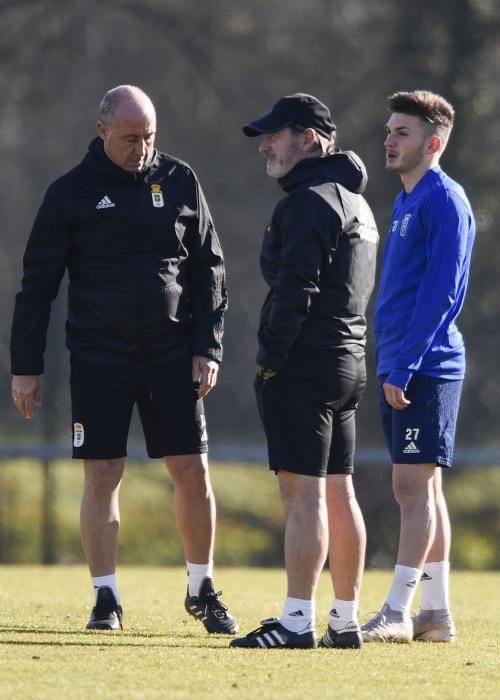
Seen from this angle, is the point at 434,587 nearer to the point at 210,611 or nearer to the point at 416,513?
the point at 416,513

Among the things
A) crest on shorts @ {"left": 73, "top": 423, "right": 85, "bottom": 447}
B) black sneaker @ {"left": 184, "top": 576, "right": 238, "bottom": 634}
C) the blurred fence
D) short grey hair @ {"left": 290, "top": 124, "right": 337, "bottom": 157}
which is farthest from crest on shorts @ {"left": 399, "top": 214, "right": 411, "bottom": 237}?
the blurred fence

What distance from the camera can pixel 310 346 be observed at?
5.02 m

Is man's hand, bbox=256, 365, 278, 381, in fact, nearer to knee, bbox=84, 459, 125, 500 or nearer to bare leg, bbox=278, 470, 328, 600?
bare leg, bbox=278, 470, 328, 600

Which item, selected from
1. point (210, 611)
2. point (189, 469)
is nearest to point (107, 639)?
point (210, 611)

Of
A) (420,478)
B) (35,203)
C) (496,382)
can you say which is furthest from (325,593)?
(35,203)

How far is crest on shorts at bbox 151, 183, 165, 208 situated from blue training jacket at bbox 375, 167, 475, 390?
89cm

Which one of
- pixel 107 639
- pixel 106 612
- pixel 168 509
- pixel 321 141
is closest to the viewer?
pixel 321 141

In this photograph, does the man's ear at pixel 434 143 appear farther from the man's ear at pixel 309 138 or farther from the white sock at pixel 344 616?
the white sock at pixel 344 616

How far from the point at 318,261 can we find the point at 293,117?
1.73ft

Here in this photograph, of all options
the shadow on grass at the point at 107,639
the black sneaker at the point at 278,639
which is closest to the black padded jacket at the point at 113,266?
the shadow on grass at the point at 107,639

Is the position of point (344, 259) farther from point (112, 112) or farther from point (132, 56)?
point (132, 56)

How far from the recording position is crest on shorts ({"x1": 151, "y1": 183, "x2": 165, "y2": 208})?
18.6 feet

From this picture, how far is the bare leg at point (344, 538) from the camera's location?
201 inches

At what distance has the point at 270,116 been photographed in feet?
16.6
